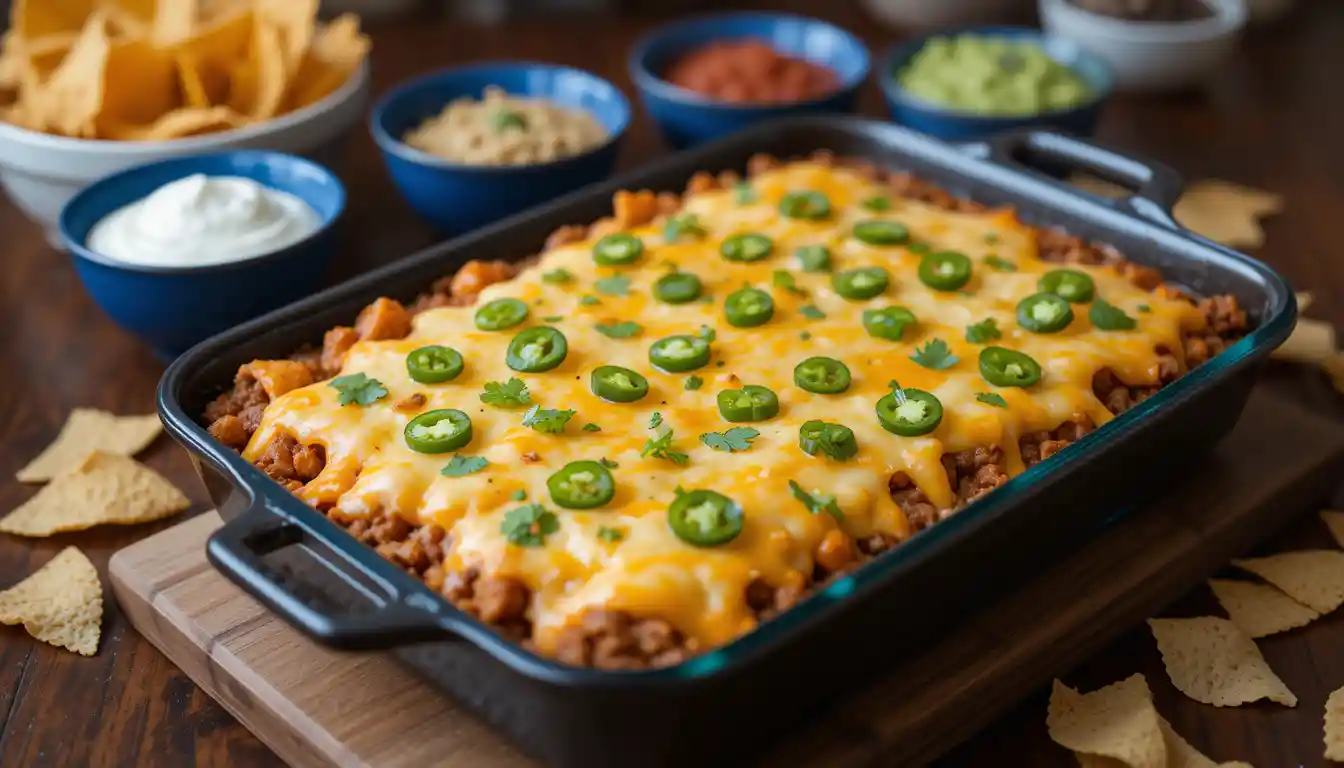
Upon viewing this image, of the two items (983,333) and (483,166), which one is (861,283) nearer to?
(983,333)

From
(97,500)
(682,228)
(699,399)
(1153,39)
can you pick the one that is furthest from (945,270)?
(1153,39)

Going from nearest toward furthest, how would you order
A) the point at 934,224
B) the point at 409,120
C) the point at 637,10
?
1. the point at 934,224
2. the point at 409,120
3. the point at 637,10

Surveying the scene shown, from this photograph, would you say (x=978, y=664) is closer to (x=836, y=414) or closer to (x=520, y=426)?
(x=836, y=414)

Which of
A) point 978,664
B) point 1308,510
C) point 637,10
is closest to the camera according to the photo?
point 978,664

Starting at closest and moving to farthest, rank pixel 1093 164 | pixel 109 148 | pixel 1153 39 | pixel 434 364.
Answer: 1. pixel 434 364
2. pixel 1093 164
3. pixel 109 148
4. pixel 1153 39

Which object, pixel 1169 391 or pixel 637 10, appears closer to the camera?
pixel 1169 391

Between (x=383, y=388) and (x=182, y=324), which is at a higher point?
(x=383, y=388)

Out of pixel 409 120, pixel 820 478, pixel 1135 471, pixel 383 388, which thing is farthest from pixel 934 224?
pixel 409 120

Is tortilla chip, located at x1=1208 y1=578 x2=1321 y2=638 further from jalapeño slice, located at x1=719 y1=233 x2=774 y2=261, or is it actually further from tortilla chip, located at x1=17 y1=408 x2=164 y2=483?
tortilla chip, located at x1=17 y1=408 x2=164 y2=483
